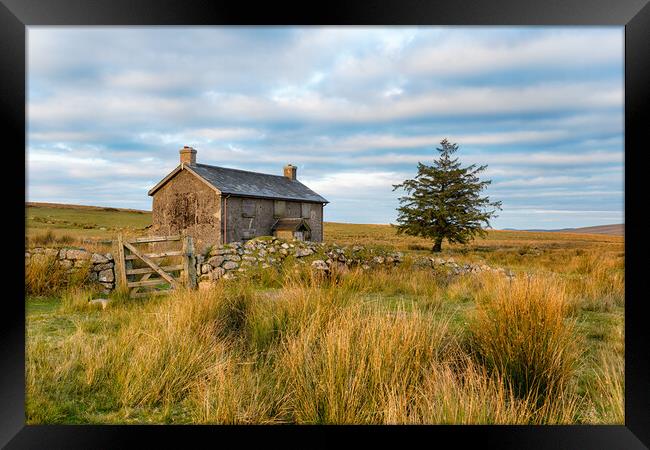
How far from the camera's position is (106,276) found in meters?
7.36

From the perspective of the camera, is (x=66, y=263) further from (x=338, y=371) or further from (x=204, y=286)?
(x=338, y=371)

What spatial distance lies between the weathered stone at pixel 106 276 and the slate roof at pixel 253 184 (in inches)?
314

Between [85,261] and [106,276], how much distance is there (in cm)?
43

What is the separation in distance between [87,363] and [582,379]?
12.1ft

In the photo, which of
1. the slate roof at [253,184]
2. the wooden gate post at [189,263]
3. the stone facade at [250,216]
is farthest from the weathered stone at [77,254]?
the stone facade at [250,216]

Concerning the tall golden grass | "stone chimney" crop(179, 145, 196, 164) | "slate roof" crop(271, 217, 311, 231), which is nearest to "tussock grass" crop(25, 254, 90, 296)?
the tall golden grass

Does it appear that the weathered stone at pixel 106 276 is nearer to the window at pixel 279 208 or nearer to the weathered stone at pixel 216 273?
the weathered stone at pixel 216 273

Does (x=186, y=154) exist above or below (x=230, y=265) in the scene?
above

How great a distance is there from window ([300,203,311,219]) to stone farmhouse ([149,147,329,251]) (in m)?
0.81

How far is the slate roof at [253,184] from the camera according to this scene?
15.8 meters

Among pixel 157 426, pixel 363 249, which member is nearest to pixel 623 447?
pixel 157 426

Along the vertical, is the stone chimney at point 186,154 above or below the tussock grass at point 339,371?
above

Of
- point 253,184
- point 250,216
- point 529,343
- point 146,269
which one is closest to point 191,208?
point 250,216
